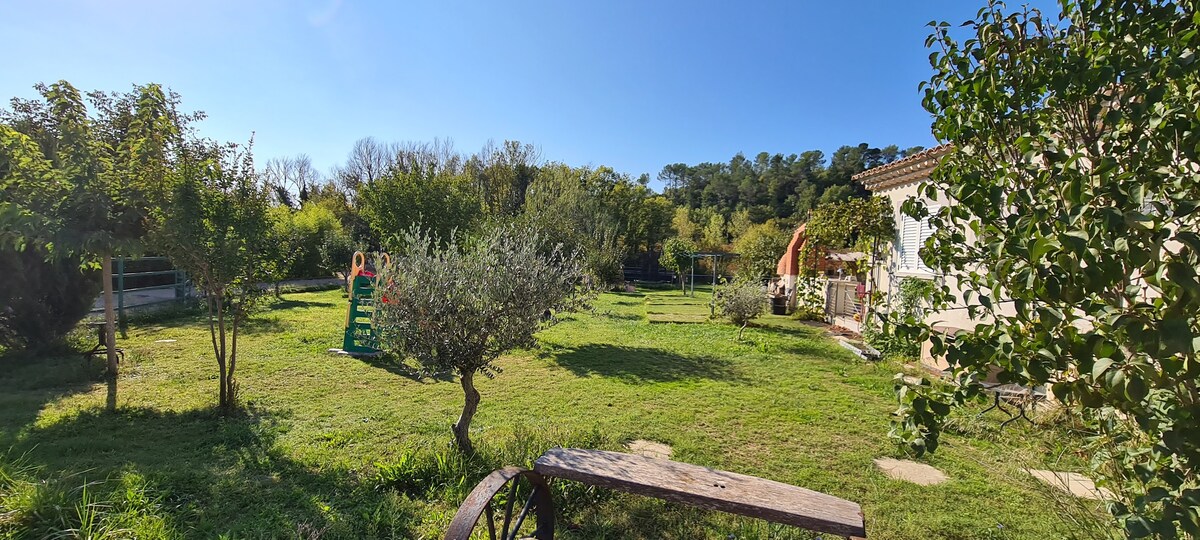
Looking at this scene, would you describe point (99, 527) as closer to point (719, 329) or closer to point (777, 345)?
point (777, 345)

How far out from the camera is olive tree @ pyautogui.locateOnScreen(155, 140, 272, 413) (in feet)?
15.7

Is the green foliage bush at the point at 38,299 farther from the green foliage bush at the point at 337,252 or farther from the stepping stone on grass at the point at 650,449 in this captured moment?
the green foliage bush at the point at 337,252

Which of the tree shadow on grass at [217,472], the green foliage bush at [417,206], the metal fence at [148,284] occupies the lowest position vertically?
the tree shadow on grass at [217,472]

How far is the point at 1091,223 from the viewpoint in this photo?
3.50 ft

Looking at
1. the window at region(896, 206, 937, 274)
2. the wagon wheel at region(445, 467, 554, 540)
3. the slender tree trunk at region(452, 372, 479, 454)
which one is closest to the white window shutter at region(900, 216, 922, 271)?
the window at region(896, 206, 937, 274)

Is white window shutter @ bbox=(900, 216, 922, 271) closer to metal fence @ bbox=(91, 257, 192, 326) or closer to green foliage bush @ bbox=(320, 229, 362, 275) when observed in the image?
metal fence @ bbox=(91, 257, 192, 326)

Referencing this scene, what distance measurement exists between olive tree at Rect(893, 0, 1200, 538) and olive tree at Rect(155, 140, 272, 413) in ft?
18.5

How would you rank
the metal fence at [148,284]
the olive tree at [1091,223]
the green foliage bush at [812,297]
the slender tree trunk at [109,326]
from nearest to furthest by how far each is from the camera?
the olive tree at [1091,223], the slender tree trunk at [109,326], the metal fence at [148,284], the green foliage bush at [812,297]

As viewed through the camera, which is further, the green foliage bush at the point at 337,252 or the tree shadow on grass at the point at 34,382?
the green foliage bush at the point at 337,252

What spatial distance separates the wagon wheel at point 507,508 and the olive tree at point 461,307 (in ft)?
3.05

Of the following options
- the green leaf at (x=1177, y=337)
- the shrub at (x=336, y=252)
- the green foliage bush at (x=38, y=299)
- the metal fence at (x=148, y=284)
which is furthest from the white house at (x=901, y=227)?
the shrub at (x=336, y=252)

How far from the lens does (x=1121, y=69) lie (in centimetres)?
129

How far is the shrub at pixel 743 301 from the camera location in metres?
12.2

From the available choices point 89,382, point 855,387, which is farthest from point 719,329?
point 89,382
